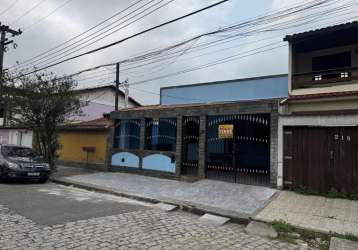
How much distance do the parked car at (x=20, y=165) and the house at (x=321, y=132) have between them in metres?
8.96

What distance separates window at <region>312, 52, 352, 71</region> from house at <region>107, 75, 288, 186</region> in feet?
7.20

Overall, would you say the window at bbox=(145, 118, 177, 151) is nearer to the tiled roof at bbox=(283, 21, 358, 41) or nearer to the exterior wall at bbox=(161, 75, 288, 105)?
the exterior wall at bbox=(161, 75, 288, 105)

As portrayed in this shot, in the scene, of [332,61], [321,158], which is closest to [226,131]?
[321,158]

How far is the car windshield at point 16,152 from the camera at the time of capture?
13902 mm

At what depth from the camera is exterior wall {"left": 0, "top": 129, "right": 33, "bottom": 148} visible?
2427cm

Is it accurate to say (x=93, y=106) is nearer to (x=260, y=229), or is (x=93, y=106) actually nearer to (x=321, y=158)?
(x=321, y=158)

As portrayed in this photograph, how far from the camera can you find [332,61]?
50.7 ft

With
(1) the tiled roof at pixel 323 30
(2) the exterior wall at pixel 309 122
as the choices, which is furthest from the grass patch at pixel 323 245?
(1) the tiled roof at pixel 323 30

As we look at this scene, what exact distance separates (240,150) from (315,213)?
5233mm

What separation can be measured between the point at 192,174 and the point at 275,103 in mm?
4440

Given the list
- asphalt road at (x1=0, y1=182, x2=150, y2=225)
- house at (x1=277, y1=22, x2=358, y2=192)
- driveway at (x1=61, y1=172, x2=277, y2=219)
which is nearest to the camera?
asphalt road at (x1=0, y1=182, x2=150, y2=225)

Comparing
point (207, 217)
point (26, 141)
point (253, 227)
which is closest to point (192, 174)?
point (207, 217)

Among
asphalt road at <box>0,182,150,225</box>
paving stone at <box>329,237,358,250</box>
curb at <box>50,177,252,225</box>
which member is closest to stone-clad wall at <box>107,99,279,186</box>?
curb at <box>50,177,252,225</box>

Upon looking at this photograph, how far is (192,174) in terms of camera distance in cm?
1384
